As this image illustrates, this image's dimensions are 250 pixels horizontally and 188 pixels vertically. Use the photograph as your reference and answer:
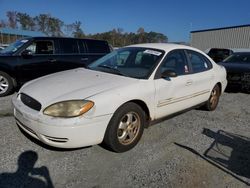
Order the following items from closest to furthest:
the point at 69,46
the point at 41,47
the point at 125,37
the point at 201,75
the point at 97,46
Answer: the point at 201,75, the point at 41,47, the point at 69,46, the point at 97,46, the point at 125,37

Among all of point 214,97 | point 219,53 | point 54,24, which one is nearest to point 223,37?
point 219,53

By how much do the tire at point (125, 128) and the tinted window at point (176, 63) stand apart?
1019 millimetres

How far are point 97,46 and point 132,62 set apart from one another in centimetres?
409

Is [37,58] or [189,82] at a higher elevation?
[37,58]

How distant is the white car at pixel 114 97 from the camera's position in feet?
10.1

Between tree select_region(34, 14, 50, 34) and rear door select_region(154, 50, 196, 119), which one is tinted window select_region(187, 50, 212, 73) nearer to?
rear door select_region(154, 50, 196, 119)

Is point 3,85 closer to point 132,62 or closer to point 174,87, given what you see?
point 132,62

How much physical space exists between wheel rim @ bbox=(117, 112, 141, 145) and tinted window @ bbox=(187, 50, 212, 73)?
182 centimetres

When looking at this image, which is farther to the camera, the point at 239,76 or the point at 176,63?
the point at 239,76

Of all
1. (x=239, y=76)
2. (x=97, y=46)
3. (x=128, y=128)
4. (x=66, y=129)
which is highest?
(x=97, y=46)

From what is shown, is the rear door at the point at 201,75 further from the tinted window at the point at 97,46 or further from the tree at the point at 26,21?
the tree at the point at 26,21

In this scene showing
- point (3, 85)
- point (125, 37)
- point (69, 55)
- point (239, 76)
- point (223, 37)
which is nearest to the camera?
point (3, 85)

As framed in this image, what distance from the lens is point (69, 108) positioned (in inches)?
121

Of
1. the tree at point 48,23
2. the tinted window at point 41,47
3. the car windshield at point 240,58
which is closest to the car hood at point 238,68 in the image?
the car windshield at point 240,58
